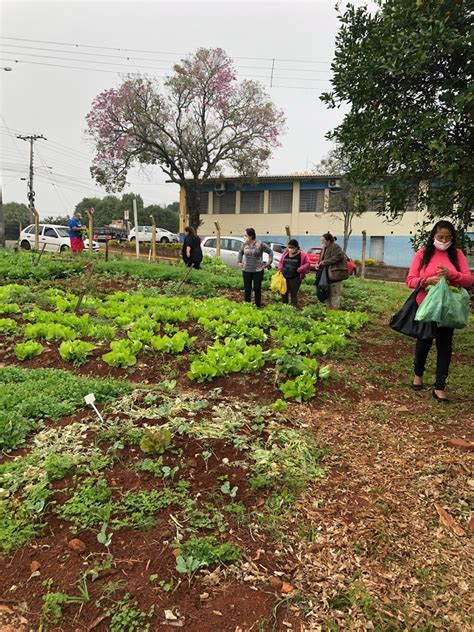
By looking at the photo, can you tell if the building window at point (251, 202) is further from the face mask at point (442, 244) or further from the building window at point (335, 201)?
the face mask at point (442, 244)

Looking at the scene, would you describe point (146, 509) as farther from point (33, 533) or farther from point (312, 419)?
point (312, 419)

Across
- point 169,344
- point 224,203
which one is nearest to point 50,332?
point 169,344

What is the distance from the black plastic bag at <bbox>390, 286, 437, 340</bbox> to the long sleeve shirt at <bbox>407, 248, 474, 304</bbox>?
80 mm

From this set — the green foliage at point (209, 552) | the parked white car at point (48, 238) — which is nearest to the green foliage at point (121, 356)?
the green foliage at point (209, 552)

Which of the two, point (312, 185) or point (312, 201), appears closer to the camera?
point (312, 185)

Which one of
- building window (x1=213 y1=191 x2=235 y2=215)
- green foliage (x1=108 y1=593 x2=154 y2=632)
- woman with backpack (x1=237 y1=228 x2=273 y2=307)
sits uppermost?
building window (x1=213 y1=191 x2=235 y2=215)

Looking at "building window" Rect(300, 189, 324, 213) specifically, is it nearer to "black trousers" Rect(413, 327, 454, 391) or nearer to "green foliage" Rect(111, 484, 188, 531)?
"black trousers" Rect(413, 327, 454, 391)

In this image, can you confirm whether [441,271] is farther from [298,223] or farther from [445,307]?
[298,223]

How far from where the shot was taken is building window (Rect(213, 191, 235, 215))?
114ft

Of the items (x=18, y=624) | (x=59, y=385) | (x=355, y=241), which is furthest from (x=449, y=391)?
(x=355, y=241)

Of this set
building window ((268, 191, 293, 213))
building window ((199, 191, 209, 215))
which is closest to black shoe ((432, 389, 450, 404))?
building window ((268, 191, 293, 213))

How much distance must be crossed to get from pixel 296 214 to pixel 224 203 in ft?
18.5

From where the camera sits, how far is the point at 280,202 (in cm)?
3372

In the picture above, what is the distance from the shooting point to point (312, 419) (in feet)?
13.2
